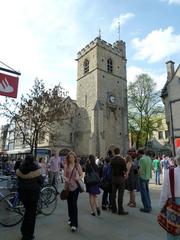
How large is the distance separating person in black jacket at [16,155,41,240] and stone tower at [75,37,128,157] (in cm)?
3224

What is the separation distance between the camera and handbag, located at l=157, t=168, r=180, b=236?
3.01 metres

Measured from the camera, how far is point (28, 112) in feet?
73.0

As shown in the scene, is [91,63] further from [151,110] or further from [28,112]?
[28,112]

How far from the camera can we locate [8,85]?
21.2ft

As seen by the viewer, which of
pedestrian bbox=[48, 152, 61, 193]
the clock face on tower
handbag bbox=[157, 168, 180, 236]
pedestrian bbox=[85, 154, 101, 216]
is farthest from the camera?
the clock face on tower

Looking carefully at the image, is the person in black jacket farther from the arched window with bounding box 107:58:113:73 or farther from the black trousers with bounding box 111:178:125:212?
the arched window with bounding box 107:58:113:73

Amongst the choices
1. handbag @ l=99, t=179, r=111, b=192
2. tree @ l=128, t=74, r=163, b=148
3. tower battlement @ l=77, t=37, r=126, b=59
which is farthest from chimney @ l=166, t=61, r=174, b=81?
handbag @ l=99, t=179, r=111, b=192

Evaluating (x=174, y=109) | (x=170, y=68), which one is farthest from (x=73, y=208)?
(x=170, y=68)

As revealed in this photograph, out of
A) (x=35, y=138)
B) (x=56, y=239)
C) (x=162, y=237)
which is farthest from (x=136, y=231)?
(x=35, y=138)

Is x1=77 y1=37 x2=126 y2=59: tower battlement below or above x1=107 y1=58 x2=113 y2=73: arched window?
→ above

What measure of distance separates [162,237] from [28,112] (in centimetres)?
1921

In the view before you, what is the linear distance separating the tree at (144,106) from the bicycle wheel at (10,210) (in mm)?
31536

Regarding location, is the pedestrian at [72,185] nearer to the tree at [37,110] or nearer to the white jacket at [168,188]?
the white jacket at [168,188]

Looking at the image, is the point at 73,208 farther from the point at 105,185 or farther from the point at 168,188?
the point at 168,188
